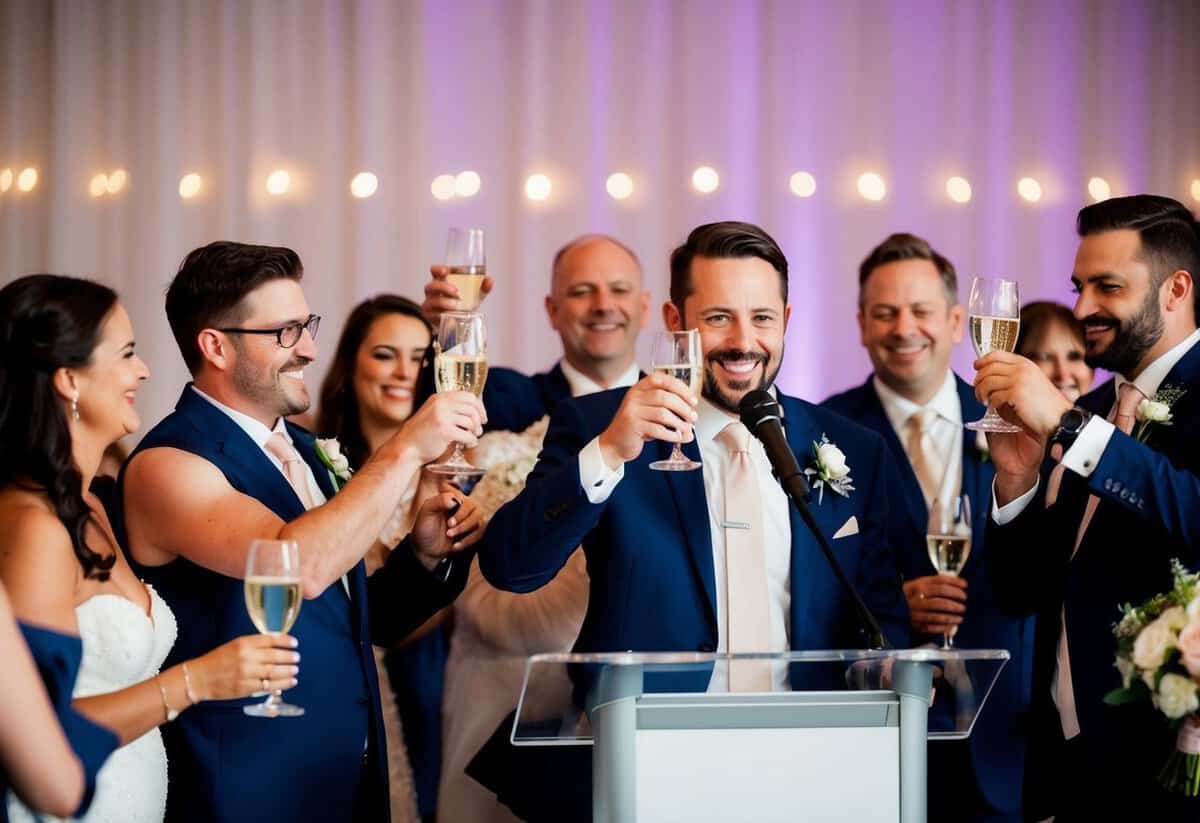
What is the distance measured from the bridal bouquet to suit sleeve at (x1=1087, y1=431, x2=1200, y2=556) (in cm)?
23

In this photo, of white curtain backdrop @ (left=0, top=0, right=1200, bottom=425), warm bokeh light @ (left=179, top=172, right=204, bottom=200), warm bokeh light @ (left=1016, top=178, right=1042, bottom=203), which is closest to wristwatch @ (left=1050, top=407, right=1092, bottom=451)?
white curtain backdrop @ (left=0, top=0, right=1200, bottom=425)

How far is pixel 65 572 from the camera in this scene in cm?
250

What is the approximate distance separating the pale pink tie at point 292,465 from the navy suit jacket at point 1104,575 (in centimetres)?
158

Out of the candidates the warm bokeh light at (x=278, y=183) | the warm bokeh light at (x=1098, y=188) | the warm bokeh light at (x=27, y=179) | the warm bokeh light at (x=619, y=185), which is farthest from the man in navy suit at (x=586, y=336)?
the warm bokeh light at (x=27, y=179)

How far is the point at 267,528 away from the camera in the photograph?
9.27ft

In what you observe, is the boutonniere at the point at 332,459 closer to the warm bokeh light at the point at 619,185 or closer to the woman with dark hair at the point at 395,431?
the woman with dark hair at the point at 395,431

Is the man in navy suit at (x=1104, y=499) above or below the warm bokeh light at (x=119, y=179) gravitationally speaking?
below

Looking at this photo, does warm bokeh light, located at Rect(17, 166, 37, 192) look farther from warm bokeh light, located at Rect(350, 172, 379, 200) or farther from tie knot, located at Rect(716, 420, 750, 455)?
tie knot, located at Rect(716, 420, 750, 455)

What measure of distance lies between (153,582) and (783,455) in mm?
1362

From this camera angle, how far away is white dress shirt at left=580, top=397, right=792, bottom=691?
319cm

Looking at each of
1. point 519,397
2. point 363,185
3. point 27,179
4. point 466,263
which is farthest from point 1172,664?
point 27,179

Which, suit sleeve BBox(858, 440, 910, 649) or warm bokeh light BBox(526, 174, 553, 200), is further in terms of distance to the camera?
warm bokeh light BBox(526, 174, 553, 200)

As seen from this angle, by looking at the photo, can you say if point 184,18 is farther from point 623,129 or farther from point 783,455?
point 783,455

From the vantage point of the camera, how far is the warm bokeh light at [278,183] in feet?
20.0
